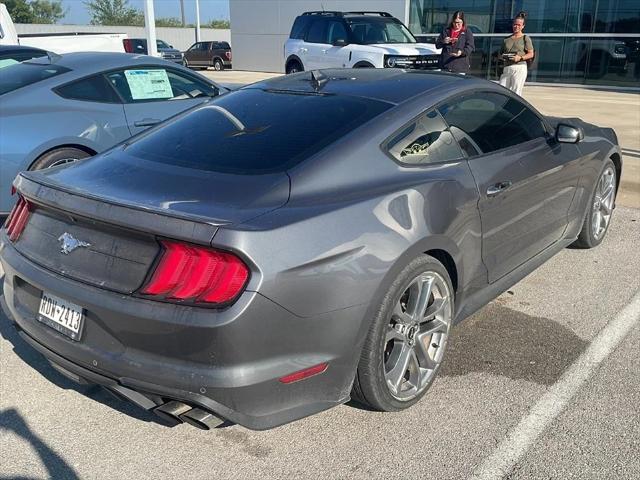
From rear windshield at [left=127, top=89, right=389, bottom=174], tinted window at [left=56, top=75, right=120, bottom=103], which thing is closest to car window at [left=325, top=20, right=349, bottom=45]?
tinted window at [left=56, top=75, right=120, bottom=103]

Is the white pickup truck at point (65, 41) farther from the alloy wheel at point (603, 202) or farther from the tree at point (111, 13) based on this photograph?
the tree at point (111, 13)

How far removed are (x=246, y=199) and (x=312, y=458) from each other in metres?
1.14

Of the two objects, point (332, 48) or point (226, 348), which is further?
point (332, 48)

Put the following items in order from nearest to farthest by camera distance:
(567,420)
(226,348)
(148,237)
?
1. (226,348)
2. (148,237)
3. (567,420)

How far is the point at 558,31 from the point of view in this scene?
65.5 feet

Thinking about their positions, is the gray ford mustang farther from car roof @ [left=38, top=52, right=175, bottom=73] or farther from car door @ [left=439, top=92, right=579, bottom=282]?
car roof @ [left=38, top=52, right=175, bottom=73]

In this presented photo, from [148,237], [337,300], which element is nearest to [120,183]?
[148,237]

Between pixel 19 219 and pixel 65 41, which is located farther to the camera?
pixel 65 41

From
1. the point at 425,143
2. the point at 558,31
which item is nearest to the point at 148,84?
the point at 425,143

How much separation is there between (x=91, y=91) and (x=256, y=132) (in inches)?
138

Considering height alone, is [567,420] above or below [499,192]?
below

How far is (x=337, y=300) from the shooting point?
8.17 ft

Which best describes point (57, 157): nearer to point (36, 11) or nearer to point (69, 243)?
point (69, 243)

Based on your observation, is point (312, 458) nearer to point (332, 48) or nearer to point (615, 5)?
point (332, 48)
